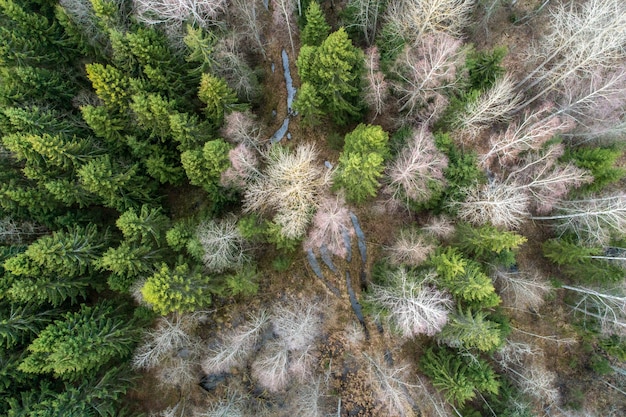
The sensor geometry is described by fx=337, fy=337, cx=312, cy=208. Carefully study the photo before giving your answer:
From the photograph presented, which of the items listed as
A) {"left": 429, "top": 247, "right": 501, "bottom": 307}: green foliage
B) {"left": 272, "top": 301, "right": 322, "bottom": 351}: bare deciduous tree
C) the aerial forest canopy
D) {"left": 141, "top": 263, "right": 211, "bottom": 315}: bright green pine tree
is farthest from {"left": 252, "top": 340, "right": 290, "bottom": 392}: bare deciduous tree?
{"left": 429, "top": 247, "right": 501, "bottom": 307}: green foliage

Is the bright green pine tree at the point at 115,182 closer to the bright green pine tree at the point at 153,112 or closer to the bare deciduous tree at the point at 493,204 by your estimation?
the bright green pine tree at the point at 153,112

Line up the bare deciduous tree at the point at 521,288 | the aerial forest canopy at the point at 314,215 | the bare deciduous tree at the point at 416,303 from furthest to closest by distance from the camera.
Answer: the bare deciduous tree at the point at 521,288
the aerial forest canopy at the point at 314,215
the bare deciduous tree at the point at 416,303

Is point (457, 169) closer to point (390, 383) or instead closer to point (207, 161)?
point (390, 383)

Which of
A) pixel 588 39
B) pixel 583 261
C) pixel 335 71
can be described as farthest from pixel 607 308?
pixel 335 71

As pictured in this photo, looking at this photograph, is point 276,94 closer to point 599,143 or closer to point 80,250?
point 80,250

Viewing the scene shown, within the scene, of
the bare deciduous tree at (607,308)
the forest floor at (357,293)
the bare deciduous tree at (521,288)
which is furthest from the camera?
the forest floor at (357,293)

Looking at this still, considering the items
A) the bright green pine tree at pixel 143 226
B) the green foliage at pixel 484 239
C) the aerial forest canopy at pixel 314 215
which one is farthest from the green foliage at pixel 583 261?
the bright green pine tree at pixel 143 226
